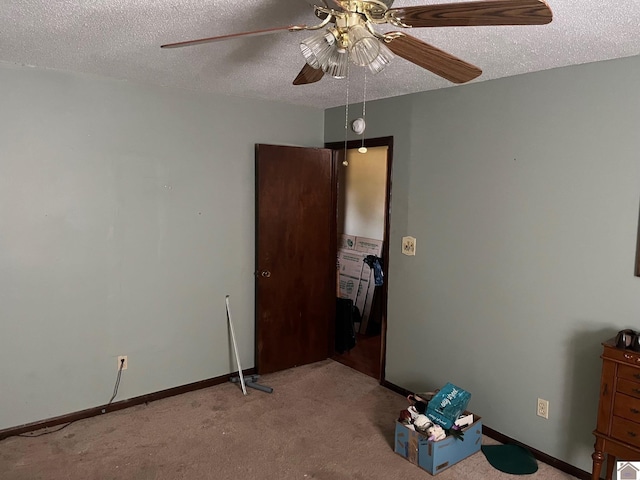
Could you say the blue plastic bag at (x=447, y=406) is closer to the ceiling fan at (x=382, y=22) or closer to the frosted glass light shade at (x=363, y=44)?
the ceiling fan at (x=382, y=22)

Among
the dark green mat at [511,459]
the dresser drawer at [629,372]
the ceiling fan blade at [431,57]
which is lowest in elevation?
the dark green mat at [511,459]

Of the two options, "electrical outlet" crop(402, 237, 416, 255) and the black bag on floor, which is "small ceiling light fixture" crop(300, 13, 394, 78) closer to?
"electrical outlet" crop(402, 237, 416, 255)

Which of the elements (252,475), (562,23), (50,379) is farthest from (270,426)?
(562,23)

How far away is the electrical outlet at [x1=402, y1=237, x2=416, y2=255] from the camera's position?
3477mm

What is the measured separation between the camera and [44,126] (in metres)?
2.90

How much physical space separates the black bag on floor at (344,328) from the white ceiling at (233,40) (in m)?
2.15

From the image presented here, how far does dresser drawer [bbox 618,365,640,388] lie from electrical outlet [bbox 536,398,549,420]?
642 millimetres

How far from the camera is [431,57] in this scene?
169 centimetres

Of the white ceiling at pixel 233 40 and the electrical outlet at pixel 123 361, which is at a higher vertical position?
the white ceiling at pixel 233 40

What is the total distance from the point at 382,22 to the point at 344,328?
3321 millimetres

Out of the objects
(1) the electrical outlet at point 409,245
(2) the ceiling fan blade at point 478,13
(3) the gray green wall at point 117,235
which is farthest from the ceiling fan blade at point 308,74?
(1) the electrical outlet at point 409,245

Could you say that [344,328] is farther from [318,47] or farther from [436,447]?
[318,47]

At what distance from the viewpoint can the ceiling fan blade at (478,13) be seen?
1249mm

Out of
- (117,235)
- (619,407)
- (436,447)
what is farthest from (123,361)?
(619,407)
